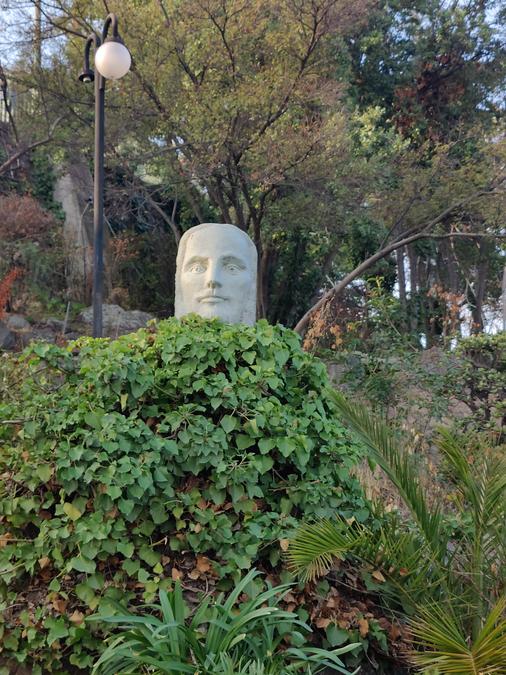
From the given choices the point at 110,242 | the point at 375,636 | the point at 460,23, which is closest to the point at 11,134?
the point at 110,242

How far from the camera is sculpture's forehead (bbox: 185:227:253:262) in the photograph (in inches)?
213

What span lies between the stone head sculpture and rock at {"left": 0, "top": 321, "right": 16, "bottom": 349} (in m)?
7.66

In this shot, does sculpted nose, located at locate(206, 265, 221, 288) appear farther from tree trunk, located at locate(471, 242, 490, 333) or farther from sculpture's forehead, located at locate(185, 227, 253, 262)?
tree trunk, located at locate(471, 242, 490, 333)

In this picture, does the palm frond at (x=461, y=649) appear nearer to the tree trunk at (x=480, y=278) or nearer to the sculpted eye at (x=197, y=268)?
the sculpted eye at (x=197, y=268)

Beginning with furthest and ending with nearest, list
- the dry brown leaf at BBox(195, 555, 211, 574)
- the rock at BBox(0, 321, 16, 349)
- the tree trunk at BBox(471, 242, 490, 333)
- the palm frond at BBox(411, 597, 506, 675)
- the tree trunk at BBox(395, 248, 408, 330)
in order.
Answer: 1. the tree trunk at BBox(471, 242, 490, 333)
2. the tree trunk at BBox(395, 248, 408, 330)
3. the rock at BBox(0, 321, 16, 349)
4. the dry brown leaf at BBox(195, 555, 211, 574)
5. the palm frond at BBox(411, 597, 506, 675)

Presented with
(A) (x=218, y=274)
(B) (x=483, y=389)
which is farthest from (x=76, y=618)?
(B) (x=483, y=389)

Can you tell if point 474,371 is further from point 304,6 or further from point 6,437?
point 304,6

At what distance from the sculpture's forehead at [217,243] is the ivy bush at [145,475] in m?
1.70

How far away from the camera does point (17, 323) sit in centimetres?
1340

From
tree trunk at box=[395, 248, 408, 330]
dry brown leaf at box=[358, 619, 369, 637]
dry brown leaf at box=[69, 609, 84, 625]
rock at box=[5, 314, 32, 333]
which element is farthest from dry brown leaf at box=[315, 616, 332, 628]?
tree trunk at box=[395, 248, 408, 330]

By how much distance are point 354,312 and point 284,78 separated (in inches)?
199

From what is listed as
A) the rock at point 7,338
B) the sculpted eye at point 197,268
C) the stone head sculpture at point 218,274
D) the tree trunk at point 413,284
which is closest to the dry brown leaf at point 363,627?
the stone head sculpture at point 218,274

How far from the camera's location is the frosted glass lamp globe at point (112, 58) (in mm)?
6988

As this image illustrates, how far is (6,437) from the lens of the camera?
3729mm
